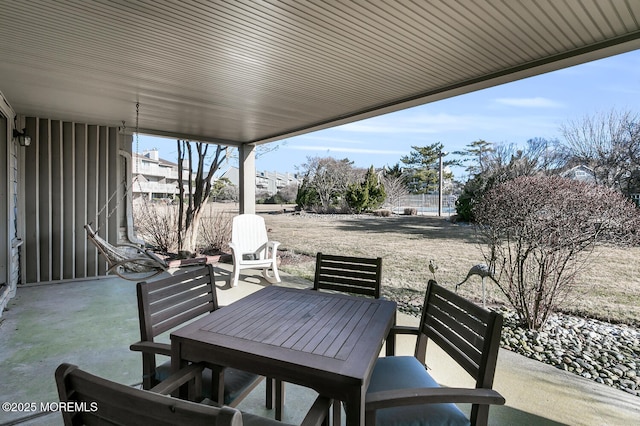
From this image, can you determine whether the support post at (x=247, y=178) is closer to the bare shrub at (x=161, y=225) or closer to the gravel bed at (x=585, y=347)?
the bare shrub at (x=161, y=225)

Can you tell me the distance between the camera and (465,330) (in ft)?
4.95

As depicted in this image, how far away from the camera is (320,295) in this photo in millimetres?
2160

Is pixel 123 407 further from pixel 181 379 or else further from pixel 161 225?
pixel 161 225

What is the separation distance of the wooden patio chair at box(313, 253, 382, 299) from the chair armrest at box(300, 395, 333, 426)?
4.04 ft

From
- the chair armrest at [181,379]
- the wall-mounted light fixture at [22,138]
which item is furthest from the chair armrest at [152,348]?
the wall-mounted light fixture at [22,138]

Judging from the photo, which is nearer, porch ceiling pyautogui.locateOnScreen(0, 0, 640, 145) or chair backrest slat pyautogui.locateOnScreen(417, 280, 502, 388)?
chair backrest slat pyautogui.locateOnScreen(417, 280, 502, 388)

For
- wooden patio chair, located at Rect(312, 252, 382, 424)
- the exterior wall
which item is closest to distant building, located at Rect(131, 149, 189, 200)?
the exterior wall

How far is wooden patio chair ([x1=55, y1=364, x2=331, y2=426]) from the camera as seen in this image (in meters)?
0.70

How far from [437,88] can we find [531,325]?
2441 millimetres

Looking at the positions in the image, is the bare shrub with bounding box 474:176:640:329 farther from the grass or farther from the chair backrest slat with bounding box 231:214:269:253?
the chair backrest slat with bounding box 231:214:269:253

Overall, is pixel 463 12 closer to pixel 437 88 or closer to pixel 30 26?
pixel 437 88

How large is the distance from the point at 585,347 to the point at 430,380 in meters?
2.30

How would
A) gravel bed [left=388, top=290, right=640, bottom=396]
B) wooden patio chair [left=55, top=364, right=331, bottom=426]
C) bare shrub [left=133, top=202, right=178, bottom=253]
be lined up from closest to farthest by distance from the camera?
1. wooden patio chair [left=55, top=364, right=331, bottom=426]
2. gravel bed [left=388, top=290, right=640, bottom=396]
3. bare shrub [left=133, top=202, right=178, bottom=253]

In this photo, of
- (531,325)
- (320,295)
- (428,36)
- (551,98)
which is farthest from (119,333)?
(551,98)
